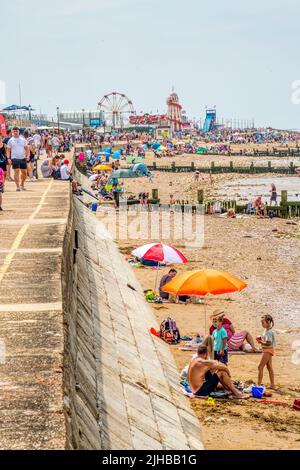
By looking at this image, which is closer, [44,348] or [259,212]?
[44,348]

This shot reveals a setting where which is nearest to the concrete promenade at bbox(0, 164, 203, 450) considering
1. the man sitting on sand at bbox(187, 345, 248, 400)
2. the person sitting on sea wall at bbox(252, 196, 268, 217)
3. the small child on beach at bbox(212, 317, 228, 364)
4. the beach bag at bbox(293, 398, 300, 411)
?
the man sitting on sand at bbox(187, 345, 248, 400)

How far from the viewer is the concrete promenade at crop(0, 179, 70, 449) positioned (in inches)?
197

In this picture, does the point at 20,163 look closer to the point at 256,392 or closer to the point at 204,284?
the point at 204,284

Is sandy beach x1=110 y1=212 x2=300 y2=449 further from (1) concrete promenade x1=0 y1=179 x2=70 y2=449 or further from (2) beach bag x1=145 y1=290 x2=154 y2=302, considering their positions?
(1) concrete promenade x1=0 y1=179 x2=70 y2=449

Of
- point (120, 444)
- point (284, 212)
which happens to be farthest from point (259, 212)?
point (120, 444)

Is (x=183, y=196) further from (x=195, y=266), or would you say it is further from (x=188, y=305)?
(x=188, y=305)

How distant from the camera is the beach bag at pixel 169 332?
14.7 metres

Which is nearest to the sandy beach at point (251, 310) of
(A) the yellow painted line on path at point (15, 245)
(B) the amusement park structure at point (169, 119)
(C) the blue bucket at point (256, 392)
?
(C) the blue bucket at point (256, 392)

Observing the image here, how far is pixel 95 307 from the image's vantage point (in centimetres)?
1322

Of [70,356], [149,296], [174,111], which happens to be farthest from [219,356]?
[174,111]

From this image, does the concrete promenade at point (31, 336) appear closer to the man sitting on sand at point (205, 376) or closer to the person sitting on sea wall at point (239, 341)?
the man sitting on sand at point (205, 376)

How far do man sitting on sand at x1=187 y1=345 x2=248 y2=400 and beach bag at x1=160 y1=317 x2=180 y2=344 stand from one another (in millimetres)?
3184

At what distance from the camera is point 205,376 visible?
11.5 meters

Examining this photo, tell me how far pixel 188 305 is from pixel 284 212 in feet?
70.3
